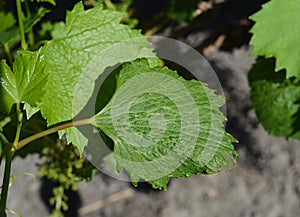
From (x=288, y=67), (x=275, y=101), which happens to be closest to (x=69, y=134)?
(x=288, y=67)

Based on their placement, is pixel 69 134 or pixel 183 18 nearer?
pixel 69 134

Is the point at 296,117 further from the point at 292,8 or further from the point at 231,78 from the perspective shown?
the point at 231,78

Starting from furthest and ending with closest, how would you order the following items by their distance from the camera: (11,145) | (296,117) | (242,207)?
(242,207)
(296,117)
(11,145)

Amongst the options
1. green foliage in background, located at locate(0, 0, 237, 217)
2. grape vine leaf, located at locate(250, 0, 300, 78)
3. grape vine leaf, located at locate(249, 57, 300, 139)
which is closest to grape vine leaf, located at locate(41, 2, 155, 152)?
green foliage in background, located at locate(0, 0, 237, 217)

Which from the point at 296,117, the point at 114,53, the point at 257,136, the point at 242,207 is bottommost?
the point at 242,207

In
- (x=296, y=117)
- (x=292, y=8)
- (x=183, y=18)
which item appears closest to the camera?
(x=292, y=8)

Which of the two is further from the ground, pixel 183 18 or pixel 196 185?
pixel 183 18

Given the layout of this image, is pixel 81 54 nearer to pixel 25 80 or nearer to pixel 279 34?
pixel 25 80
